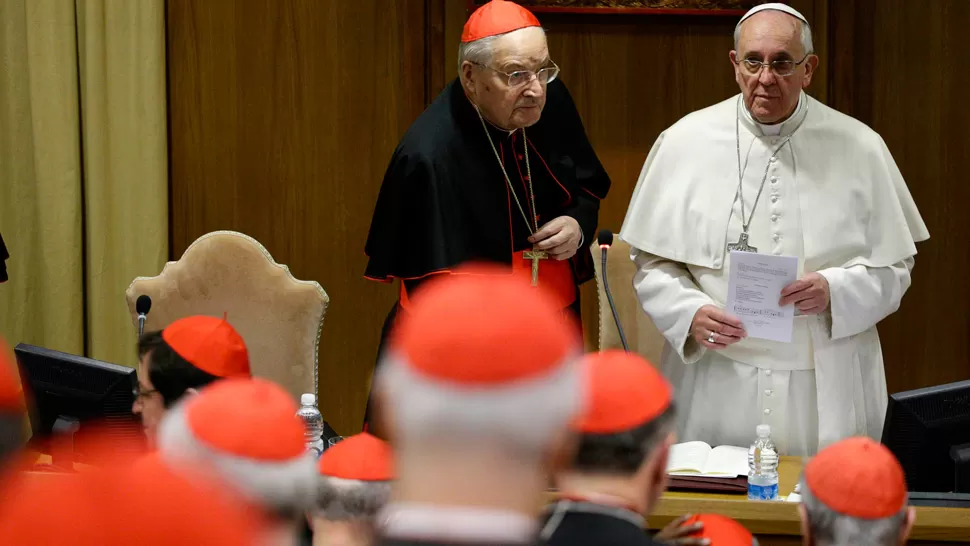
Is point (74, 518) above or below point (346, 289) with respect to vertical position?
above

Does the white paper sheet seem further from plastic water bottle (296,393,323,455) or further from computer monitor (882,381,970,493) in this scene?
plastic water bottle (296,393,323,455)

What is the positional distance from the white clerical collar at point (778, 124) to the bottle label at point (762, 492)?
4.90ft

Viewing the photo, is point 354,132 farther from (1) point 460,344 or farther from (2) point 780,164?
(1) point 460,344

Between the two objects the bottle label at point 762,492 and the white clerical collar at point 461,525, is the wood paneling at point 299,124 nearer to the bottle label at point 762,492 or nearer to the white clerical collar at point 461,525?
the bottle label at point 762,492

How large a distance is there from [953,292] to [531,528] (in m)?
4.87

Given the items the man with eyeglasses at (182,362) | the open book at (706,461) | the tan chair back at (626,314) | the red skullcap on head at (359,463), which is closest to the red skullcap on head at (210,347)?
the man with eyeglasses at (182,362)

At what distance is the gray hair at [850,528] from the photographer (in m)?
1.97

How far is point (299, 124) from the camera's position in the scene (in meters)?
5.76

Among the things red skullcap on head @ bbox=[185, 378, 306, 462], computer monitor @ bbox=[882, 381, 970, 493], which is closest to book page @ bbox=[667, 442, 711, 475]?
computer monitor @ bbox=[882, 381, 970, 493]

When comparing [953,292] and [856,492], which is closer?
[856,492]

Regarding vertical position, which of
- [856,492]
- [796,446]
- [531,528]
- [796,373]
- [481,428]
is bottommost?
[796,446]

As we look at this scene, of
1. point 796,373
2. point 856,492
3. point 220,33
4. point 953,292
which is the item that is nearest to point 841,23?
point 953,292

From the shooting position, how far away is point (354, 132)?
5.75 metres

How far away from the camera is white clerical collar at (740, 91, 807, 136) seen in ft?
13.8
